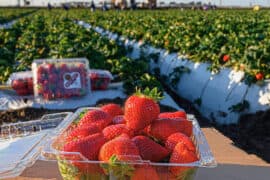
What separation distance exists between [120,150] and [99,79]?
21.5 ft

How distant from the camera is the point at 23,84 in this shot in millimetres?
8078

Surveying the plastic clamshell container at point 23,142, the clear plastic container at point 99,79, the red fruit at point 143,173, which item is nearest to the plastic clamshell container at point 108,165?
the red fruit at point 143,173

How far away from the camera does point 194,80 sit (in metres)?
10.1

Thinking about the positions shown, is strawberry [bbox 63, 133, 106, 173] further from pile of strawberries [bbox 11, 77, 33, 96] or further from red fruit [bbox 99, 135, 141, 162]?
pile of strawberries [bbox 11, 77, 33, 96]

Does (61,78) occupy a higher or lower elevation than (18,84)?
higher

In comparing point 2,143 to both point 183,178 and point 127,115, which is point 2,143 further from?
point 183,178

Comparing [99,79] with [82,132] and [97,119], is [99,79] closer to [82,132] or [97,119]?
[97,119]

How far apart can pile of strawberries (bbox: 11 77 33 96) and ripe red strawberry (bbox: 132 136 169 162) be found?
607cm

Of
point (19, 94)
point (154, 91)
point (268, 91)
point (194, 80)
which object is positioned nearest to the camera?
point (154, 91)

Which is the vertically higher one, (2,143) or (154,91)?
(154,91)

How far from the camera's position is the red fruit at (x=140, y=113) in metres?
2.29

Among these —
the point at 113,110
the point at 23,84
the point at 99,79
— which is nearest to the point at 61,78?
the point at 23,84

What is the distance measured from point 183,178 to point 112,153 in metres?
0.29

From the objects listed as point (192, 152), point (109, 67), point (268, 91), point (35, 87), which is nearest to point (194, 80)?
point (109, 67)
